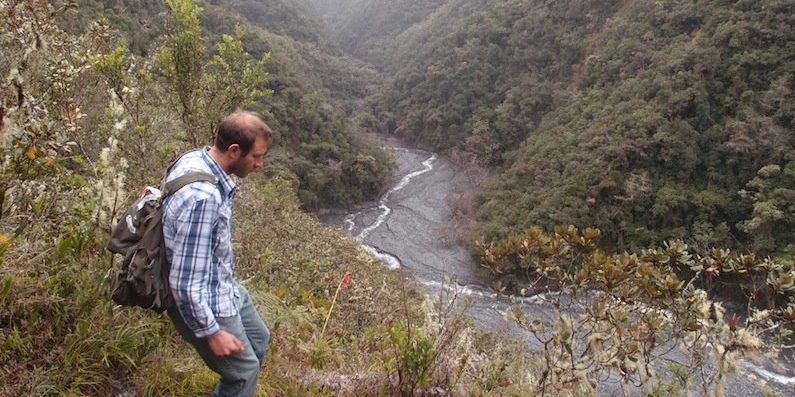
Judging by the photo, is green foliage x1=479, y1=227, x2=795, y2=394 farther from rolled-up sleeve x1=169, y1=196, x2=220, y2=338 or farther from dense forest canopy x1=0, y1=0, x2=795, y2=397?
rolled-up sleeve x1=169, y1=196, x2=220, y2=338

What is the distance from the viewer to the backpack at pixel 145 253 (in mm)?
1820

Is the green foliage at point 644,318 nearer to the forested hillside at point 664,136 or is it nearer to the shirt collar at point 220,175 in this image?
the shirt collar at point 220,175

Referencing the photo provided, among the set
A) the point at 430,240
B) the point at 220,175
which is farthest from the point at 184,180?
the point at 430,240

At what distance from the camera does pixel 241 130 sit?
1938mm

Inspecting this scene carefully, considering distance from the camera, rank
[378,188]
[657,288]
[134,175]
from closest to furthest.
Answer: [657,288], [134,175], [378,188]

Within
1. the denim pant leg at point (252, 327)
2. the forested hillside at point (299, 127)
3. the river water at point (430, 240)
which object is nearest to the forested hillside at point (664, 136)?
the river water at point (430, 240)

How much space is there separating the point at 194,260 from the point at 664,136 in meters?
24.6

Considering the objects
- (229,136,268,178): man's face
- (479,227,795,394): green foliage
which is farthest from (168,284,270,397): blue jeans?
(479,227,795,394): green foliage

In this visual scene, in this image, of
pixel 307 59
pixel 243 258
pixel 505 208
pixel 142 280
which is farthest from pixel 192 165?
pixel 307 59

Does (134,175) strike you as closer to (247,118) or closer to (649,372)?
(247,118)

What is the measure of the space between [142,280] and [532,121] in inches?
1371

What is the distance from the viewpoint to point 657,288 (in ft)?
10.3

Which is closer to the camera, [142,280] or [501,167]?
[142,280]

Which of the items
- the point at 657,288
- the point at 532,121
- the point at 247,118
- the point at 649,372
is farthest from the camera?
the point at 532,121
